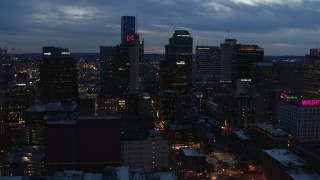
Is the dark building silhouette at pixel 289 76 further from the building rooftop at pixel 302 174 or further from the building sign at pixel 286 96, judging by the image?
the building rooftop at pixel 302 174

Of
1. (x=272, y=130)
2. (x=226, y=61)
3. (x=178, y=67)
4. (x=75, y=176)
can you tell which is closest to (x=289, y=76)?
(x=178, y=67)

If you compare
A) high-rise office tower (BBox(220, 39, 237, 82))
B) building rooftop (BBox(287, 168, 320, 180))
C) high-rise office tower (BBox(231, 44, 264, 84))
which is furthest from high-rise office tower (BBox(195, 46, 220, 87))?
building rooftop (BBox(287, 168, 320, 180))

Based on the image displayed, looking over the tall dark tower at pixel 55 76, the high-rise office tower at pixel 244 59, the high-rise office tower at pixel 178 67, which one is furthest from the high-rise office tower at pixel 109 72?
the high-rise office tower at pixel 244 59

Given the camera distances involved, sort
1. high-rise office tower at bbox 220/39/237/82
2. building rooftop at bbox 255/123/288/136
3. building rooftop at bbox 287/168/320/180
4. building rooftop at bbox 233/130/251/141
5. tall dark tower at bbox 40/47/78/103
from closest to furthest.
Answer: building rooftop at bbox 287/168/320/180 → building rooftop at bbox 255/123/288/136 → building rooftop at bbox 233/130/251/141 → tall dark tower at bbox 40/47/78/103 → high-rise office tower at bbox 220/39/237/82

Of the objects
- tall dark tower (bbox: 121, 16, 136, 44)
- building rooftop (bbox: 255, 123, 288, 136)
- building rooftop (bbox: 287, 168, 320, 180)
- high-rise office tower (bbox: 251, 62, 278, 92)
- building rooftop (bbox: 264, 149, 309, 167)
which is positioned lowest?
building rooftop (bbox: 287, 168, 320, 180)

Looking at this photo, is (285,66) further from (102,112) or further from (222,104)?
(102,112)

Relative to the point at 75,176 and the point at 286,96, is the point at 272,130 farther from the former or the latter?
the point at 75,176

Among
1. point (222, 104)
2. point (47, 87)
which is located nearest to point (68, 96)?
point (47, 87)

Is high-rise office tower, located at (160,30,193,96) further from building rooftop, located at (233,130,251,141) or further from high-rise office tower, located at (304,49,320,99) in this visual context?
building rooftop, located at (233,130,251,141)
